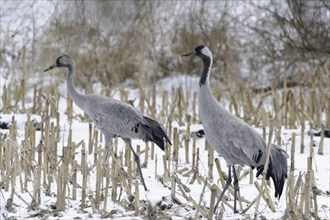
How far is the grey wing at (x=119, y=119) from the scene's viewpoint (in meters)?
5.30

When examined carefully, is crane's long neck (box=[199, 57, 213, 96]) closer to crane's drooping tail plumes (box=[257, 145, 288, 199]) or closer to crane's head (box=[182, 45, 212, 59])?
crane's head (box=[182, 45, 212, 59])

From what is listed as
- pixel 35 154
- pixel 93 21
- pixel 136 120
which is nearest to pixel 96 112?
pixel 136 120

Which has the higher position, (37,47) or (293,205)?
(37,47)

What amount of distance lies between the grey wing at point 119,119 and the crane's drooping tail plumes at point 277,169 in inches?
50.5

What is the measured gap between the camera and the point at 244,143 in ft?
13.7

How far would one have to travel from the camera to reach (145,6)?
38.2ft

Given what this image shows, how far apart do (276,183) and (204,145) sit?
229 centimetres

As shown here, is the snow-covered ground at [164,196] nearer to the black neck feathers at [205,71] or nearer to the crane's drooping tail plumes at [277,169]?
the crane's drooping tail plumes at [277,169]

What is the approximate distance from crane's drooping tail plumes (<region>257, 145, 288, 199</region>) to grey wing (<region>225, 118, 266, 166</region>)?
70mm

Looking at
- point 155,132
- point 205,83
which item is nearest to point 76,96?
point 155,132

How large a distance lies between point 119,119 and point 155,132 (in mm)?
307

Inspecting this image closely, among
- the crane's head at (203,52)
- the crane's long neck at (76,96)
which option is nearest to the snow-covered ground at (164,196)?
the crane's long neck at (76,96)

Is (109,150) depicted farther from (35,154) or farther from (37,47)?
(37,47)

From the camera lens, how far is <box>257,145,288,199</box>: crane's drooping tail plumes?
4238 mm
